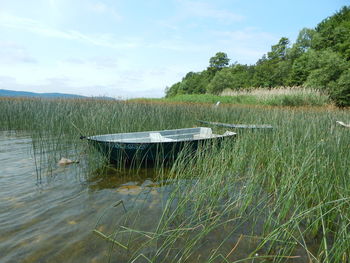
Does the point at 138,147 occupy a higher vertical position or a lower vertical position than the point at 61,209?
higher

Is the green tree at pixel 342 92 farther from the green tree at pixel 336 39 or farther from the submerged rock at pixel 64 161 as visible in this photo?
the submerged rock at pixel 64 161

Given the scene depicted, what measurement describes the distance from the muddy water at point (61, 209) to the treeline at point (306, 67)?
599 inches

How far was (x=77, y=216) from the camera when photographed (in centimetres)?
227

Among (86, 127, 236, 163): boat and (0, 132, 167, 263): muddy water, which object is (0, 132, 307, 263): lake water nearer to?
(0, 132, 167, 263): muddy water

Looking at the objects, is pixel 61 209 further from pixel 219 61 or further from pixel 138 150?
pixel 219 61

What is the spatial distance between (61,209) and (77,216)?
26 centimetres

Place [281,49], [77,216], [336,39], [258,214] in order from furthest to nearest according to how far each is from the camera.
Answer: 1. [281,49]
2. [336,39]
3. [77,216]
4. [258,214]

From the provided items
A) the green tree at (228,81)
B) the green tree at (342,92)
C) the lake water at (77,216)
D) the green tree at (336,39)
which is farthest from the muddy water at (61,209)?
the green tree at (228,81)

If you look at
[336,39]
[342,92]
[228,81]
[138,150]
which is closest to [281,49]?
[228,81]

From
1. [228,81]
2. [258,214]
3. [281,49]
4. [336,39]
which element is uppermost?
[281,49]

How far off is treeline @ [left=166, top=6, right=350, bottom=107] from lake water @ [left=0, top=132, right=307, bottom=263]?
15097 millimetres

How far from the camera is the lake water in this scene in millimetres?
1735

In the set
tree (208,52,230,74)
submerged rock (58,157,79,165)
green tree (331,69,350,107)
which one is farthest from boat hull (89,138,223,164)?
tree (208,52,230,74)

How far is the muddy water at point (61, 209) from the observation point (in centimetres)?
176
